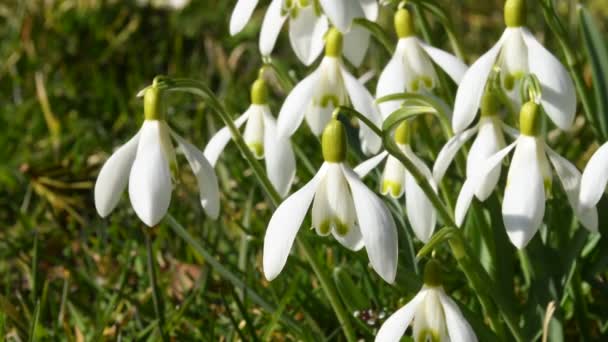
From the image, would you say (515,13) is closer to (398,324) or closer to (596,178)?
(596,178)

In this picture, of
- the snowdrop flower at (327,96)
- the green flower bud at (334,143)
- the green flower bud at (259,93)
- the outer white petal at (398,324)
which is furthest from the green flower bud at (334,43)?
the outer white petal at (398,324)

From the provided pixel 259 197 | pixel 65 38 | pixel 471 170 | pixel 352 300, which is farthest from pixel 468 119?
pixel 65 38

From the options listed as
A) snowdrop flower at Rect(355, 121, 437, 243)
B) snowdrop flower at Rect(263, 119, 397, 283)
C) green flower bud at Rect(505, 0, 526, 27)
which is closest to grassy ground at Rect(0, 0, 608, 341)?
snowdrop flower at Rect(355, 121, 437, 243)

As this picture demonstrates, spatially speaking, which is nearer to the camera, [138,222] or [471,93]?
[471,93]

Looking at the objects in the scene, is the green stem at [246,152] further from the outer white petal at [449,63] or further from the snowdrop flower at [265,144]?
the outer white petal at [449,63]

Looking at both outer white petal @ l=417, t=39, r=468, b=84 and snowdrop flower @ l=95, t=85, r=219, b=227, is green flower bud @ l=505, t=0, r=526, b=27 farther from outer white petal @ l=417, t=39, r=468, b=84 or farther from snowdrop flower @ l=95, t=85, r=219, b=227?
snowdrop flower @ l=95, t=85, r=219, b=227

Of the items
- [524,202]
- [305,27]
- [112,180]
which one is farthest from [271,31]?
[524,202]

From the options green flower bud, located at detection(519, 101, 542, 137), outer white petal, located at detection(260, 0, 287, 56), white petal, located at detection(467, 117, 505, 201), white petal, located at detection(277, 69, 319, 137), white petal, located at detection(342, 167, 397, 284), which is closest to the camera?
white petal, located at detection(342, 167, 397, 284)

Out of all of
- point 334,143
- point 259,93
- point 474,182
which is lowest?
point 474,182
